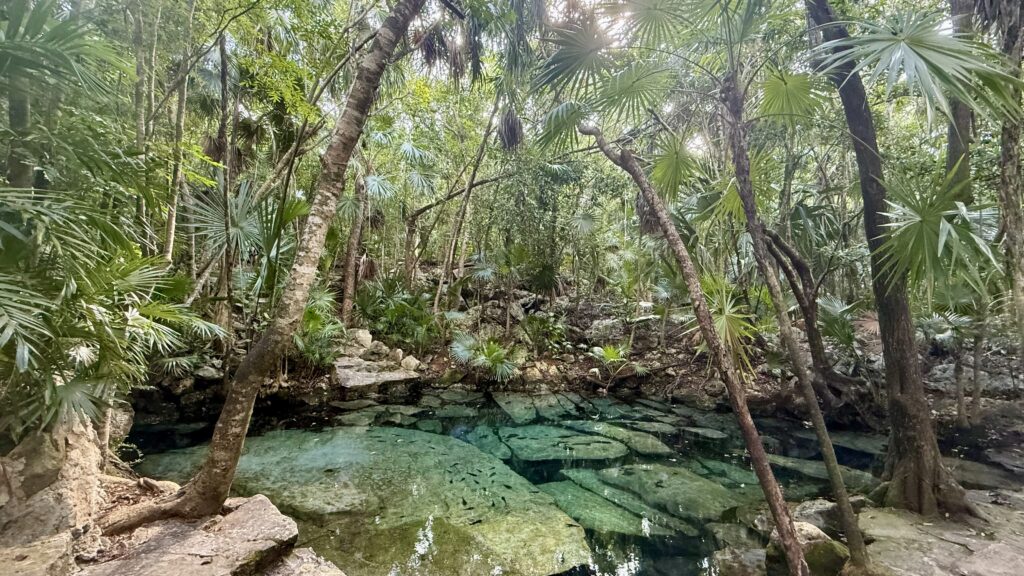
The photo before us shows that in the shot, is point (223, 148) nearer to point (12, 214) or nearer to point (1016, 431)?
point (12, 214)

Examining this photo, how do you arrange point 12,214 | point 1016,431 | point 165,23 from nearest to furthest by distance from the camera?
point 12,214 → point 165,23 → point 1016,431

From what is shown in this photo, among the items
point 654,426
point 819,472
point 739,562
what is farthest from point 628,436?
point 739,562

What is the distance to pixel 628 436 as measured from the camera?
6.18 m

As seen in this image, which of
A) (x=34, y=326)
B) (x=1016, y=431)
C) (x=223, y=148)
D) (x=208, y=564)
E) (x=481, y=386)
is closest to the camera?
(x=34, y=326)

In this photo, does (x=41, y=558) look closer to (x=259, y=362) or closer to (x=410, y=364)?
(x=259, y=362)

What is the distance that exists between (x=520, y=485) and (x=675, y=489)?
1709mm

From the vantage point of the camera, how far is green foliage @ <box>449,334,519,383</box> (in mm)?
8219

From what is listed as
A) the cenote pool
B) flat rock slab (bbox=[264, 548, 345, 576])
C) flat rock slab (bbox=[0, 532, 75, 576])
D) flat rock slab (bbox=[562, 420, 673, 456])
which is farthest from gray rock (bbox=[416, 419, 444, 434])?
flat rock slab (bbox=[0, 532, 75, 576])

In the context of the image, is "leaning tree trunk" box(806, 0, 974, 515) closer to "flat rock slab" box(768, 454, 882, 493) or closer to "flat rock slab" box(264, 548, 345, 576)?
"flat rock slab" box(768, 454, 882, 493)

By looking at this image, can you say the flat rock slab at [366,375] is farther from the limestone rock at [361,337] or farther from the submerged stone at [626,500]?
the submerged stone at [626,500]

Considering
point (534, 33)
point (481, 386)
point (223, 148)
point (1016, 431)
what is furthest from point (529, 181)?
point (1016, 431)

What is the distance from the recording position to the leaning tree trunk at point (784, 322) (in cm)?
250

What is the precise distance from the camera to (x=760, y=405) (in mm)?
7312

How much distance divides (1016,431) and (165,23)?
11.1 m
